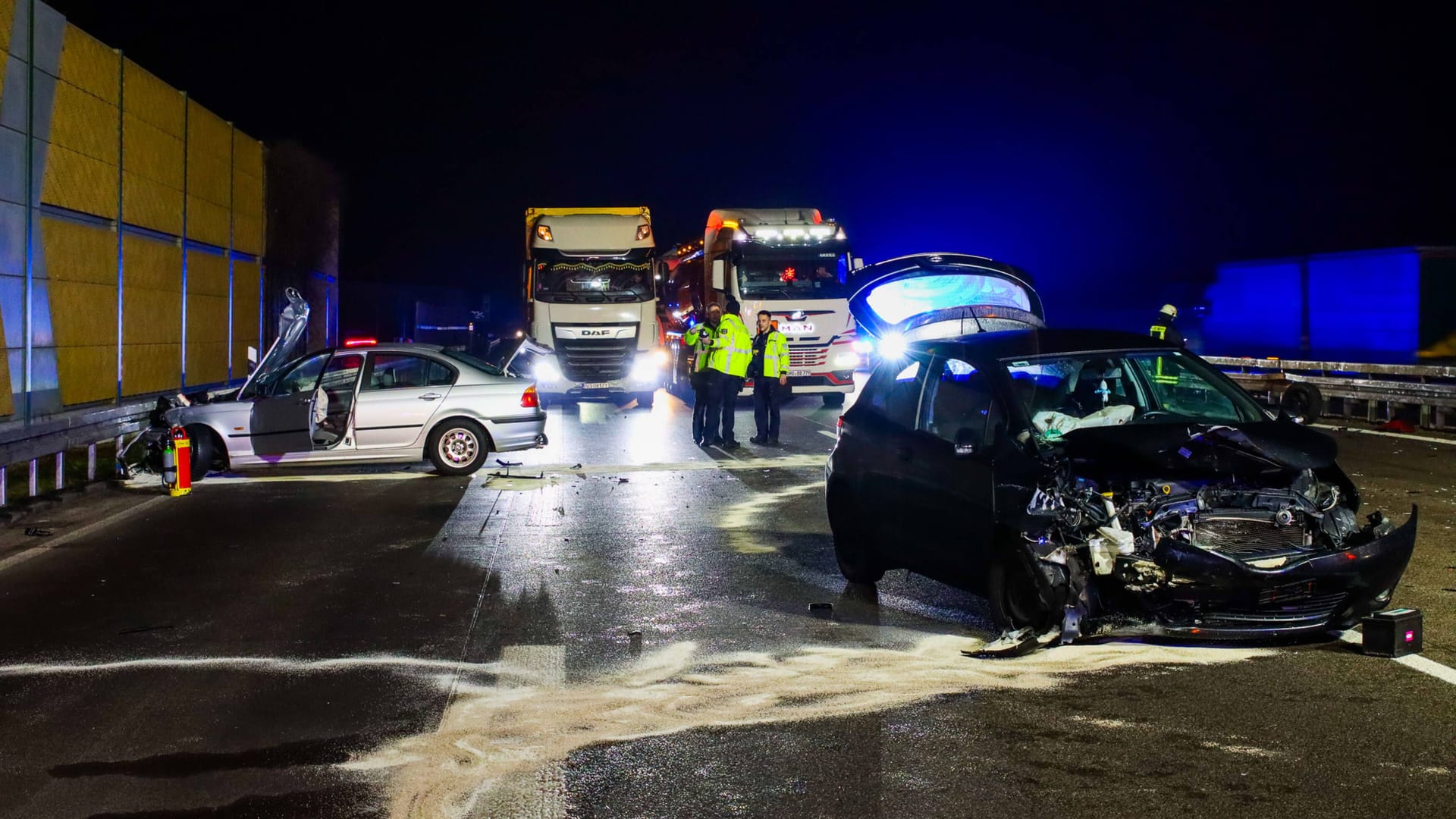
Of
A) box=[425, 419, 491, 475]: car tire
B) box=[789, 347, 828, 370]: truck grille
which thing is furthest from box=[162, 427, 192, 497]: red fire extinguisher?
box=[789, 347, 828, 370]: truck grille

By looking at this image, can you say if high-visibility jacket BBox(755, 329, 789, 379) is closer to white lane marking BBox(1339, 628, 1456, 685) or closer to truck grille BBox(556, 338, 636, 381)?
truck grille BBox(556, 338, 636, 381)

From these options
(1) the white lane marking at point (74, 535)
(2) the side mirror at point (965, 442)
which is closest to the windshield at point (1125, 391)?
(2) the side mirror at point (965, 442)

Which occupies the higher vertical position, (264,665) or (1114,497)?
(1114,497)

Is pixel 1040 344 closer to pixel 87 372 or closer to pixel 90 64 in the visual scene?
pixel 87 372

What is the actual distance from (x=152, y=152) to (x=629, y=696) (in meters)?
16.2

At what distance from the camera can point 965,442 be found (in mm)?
7242

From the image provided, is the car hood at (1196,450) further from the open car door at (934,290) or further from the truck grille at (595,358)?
the truck grille at (595,358)

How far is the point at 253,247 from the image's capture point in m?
25.7

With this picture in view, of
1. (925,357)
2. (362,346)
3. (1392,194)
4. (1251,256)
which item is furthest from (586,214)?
(1392,194)

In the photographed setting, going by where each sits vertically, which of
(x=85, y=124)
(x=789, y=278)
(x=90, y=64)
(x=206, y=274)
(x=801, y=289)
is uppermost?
(x=90, y=64)

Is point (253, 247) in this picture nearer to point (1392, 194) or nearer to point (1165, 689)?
point (1165, 689)

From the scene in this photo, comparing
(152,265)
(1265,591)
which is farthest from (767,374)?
(1265,591)

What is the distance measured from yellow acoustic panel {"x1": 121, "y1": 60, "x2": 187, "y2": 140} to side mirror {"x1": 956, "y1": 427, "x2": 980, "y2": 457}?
14.7 metres

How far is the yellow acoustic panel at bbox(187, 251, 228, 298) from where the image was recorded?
21734 millimetres
